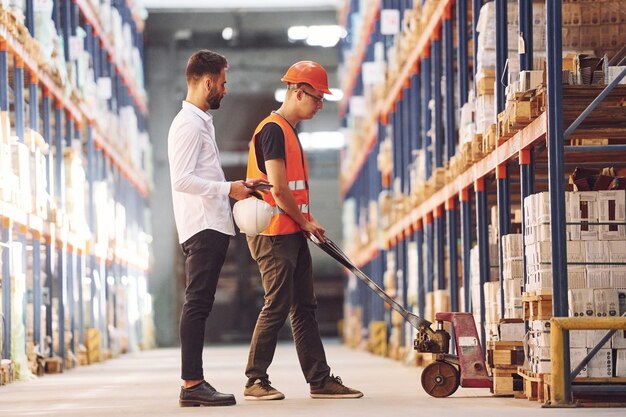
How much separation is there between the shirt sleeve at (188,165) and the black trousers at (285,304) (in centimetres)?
72

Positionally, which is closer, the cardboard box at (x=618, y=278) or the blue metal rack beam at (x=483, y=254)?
the cardboard box at (x=618, y=278)

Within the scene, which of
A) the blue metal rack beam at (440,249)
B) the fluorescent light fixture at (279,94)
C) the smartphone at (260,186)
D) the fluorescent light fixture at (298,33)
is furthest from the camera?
the fluorescent light fixture at (298,33)

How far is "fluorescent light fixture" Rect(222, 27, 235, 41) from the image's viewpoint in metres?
29.9

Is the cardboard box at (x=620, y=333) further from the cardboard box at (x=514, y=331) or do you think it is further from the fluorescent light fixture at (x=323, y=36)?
the fluorescent light fixture at (x=323, y=36)

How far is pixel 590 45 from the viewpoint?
9.16 metres

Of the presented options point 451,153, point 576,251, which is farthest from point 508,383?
point 451,153

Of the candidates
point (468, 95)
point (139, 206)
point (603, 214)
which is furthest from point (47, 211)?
point (139, 206)

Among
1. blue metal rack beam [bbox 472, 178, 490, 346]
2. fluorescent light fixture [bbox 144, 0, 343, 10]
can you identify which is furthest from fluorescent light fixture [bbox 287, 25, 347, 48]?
blue metal rack beam [bbox 472, 178, 490, 346]

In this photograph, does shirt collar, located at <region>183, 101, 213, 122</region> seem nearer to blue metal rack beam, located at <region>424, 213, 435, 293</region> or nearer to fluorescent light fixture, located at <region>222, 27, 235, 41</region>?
blue metal rack beam, located at <region>424, 213, 435, 293</region>

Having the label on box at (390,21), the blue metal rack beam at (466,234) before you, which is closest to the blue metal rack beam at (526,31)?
the blue metal rack beam at (466,234)

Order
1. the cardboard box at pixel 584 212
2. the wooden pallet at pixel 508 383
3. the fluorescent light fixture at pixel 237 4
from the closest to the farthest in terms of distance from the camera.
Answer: the cardboard box at pixel 584 212, the wooden pallet at pixel 508 383, the fluorescent light fixture at pixel 237 4

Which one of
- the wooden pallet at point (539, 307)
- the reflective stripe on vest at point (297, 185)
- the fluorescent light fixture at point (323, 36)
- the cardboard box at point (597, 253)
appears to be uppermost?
the fluorescent light fixture at point (323, 36)

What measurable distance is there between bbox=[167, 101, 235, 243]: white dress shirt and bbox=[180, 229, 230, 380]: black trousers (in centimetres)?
7

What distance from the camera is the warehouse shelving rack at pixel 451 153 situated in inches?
277
